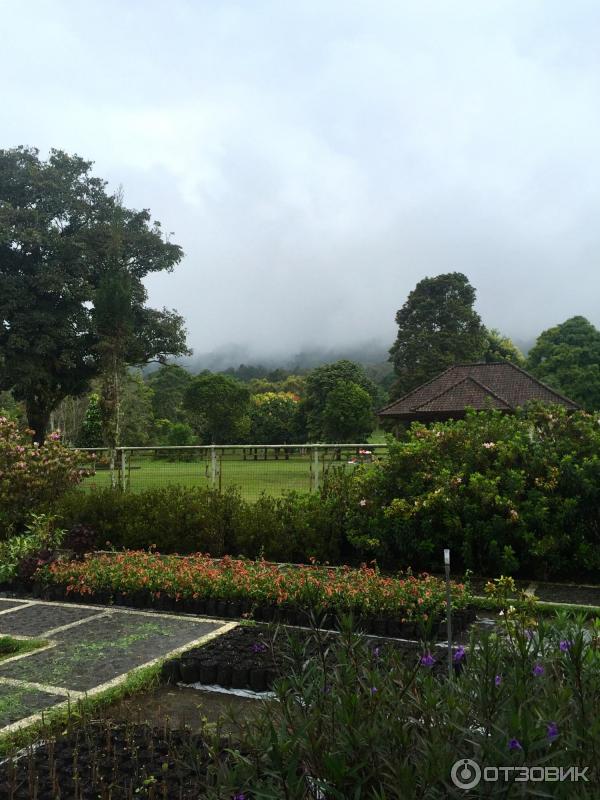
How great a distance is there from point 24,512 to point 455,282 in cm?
4125

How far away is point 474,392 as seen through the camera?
27.1 meters

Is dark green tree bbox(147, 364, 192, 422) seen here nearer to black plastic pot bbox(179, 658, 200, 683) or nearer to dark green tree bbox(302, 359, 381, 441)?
dark green tree bbox(302, 359, 381, 441)

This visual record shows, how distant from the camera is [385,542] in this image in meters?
8.20

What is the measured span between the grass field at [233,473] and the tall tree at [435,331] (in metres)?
34.1

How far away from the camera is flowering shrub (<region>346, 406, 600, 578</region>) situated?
24.6 feet

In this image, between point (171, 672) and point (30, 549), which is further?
point (30, 549)

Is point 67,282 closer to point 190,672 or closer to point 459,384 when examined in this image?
point 459,384

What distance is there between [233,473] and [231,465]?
0.12 meters

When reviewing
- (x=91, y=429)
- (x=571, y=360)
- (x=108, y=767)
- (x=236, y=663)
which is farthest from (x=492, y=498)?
(x=571, y=360)

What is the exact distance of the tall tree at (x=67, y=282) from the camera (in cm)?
2506

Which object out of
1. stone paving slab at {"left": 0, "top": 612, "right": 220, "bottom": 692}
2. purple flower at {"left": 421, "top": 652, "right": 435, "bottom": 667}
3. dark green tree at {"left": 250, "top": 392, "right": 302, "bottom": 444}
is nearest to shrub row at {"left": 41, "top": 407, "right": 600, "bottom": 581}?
stone paving slab at {"left": 0, "top": 612, "right": 220, "bottom": 692}

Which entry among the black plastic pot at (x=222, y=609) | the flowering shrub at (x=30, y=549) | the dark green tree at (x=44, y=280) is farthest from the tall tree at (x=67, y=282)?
the black plastic pot at (x=222, y=609)

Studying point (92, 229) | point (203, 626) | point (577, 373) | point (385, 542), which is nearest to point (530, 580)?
point (385, 542)

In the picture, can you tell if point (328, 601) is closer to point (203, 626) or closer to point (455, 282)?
point (203, 626)
